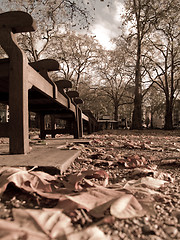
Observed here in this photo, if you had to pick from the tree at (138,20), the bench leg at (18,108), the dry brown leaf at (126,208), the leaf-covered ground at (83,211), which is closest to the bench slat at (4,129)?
the bench leg at (18,108)

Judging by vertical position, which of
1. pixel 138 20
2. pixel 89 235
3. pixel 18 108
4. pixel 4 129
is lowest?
pixel 89 235

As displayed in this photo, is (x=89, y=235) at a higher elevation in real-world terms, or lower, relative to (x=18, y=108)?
lower

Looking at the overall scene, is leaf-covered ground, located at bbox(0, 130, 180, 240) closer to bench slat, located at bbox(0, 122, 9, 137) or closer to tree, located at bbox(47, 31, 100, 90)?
bench slat, located at bbox(0, 122, 9, 137)

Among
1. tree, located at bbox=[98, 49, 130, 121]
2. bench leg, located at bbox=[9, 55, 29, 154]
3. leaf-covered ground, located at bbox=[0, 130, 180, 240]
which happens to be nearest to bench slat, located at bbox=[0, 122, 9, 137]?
bench leg, located at bbox=[9, 55, 29, 154]

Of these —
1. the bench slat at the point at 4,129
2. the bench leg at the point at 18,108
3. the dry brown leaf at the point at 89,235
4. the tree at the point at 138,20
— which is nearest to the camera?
the dry brown leaf at the point at 89,235

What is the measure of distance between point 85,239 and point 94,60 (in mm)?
27000

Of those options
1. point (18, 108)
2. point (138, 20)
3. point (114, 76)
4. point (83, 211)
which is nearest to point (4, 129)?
point (18, 108)

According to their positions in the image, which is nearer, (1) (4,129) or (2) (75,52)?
(1) (4,129)

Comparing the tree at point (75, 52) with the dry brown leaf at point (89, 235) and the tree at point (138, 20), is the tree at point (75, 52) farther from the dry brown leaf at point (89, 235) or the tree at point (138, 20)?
the dry brown leaf at point (89, 235)

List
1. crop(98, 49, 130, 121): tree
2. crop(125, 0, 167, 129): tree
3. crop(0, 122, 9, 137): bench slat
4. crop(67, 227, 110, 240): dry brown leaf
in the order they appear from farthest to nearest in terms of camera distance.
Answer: crop(98, 49, 130, 121): tree < crop(125, 0, 167, 129): tree < crop(0, 122, 9, 137): bench slat < crop(67, 227, 110, 240): dry brown leaf

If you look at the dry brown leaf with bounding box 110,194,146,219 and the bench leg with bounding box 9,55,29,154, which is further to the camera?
the bench leg with bounding box 9,55,29,154

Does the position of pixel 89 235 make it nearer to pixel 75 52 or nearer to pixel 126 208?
pixel 126 208

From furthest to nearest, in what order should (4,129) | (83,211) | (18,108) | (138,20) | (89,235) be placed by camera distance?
(138,20), (4,129), (18,108), (83,211), (89,235)

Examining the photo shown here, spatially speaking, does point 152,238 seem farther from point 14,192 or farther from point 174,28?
point 174,28
